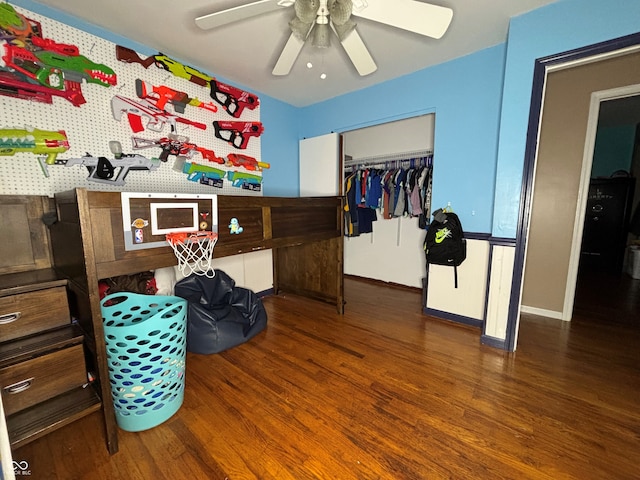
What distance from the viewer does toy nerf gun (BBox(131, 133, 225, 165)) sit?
2.10m

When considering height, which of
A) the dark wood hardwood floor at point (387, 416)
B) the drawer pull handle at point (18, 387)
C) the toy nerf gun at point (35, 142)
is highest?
the toy nerf gun at point (35, 142)

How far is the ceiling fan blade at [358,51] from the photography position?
1.46 meters

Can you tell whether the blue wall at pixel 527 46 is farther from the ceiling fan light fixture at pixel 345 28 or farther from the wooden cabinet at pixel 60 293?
the wooden cabinet at pixel 60 293

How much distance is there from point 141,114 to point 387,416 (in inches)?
106

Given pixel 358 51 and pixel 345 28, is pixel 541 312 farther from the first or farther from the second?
pixel 345 28

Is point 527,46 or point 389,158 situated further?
point 389,158

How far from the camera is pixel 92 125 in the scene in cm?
184

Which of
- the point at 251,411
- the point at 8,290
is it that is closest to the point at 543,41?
the point at 251,411

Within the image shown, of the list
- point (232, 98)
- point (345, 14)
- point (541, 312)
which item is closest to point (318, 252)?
point (232, 98)

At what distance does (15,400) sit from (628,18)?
3.68m

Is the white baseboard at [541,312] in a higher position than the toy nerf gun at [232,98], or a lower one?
lower

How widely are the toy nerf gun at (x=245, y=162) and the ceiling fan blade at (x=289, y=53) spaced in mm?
1075

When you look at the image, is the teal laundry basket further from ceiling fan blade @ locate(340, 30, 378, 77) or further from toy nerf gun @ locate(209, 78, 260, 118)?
toy nerf gun @ locate(209, 78, 260, 118)

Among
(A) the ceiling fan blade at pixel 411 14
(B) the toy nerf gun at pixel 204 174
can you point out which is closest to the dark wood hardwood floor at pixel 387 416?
(B) the toy nerf gun at pixel 204 174
